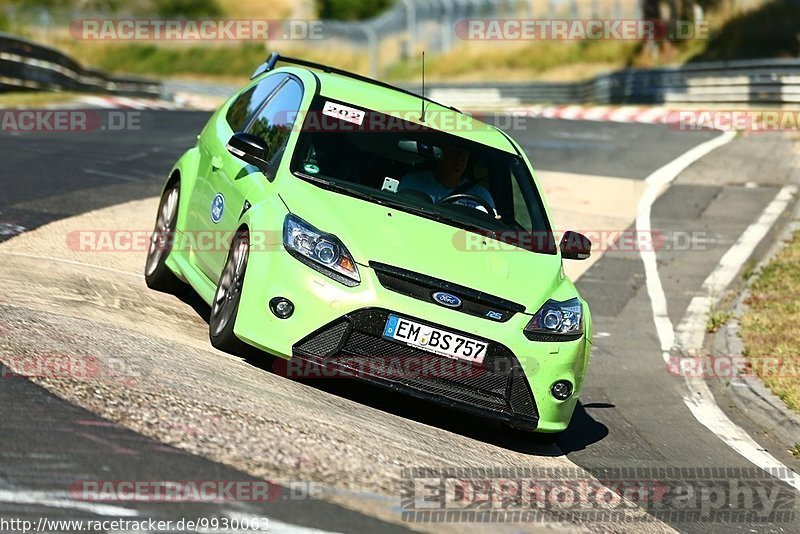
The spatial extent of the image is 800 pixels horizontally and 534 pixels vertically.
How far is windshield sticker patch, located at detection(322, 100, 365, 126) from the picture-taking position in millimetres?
8430

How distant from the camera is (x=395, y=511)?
5449 millimetres

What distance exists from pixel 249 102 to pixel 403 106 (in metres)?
1.28

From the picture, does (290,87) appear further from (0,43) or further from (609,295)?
(0,43)

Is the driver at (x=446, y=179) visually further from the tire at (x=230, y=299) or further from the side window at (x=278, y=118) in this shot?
the tire at (x=230, y=299)

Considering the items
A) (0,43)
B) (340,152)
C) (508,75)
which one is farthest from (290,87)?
(508,75)

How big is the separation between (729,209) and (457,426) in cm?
1014

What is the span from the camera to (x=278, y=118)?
8.60 metres

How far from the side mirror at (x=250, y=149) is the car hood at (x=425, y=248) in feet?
A: 1.10

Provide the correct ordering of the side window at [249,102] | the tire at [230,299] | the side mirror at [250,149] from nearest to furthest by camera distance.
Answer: the tire at [230,299] → the side mirror at [250,149] → the side window at [249,102]

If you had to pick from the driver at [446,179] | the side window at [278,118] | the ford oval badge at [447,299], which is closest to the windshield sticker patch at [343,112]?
the side window at [278,118]

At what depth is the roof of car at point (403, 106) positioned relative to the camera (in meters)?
8.67

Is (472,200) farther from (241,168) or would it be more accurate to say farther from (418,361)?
(418,361)

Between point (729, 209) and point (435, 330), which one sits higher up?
point (435, 330)

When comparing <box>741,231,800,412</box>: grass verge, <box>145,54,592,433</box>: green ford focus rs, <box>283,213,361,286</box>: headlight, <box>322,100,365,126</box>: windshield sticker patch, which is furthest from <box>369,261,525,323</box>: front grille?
<box>741,231,800,412</box>: grass verge
